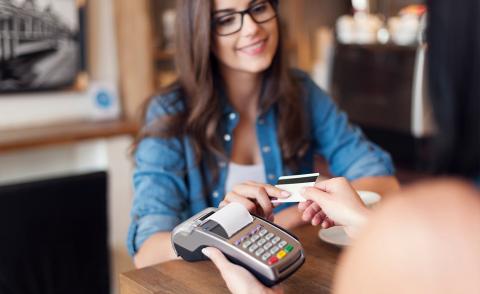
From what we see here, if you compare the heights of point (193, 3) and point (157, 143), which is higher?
point (193, 3)

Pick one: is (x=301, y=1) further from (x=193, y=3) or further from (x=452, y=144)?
(x=452, y=144)

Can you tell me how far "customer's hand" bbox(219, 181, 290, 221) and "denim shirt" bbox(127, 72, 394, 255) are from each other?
0.30 m

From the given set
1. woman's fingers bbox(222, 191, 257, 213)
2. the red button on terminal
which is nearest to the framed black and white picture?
woman's fingers bbox(222, 191, 257, 213)

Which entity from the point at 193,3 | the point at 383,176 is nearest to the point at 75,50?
the point at 193,3

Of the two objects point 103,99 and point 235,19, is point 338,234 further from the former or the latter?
point 103,99

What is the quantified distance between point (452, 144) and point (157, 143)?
3.35 feet

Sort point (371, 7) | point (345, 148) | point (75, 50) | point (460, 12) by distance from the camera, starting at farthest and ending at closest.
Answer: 1. point (371, 7)
2. point (75, 50)
3. point (345, 148)
4. point (460, 12)

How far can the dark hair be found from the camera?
1.63ft

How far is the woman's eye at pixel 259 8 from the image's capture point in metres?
1.48

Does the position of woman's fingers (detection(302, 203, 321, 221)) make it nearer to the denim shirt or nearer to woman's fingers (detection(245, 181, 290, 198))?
woman's fingers (detection(245, 181, 290, 198))

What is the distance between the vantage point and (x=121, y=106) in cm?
309

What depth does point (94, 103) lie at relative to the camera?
297cm

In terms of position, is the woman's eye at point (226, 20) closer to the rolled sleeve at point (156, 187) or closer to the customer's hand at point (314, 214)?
the rolled sleeve at point (156, 187)

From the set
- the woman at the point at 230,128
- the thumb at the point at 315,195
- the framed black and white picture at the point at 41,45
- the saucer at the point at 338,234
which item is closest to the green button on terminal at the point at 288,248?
the thumb at the point at 315,195
